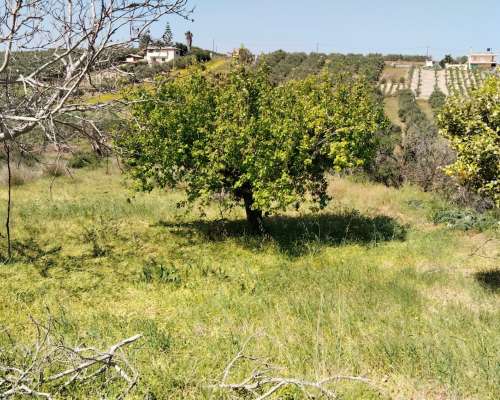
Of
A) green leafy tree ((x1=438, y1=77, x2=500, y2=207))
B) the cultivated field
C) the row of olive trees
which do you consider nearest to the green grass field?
the row of olive trees

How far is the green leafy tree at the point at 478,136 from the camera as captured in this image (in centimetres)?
694

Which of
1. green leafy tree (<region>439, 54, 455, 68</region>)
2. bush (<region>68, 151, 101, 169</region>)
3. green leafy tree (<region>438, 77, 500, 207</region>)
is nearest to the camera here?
green leafy tree (<region>438, 77, 500, 207</region>)

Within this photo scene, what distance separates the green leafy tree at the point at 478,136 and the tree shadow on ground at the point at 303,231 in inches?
137

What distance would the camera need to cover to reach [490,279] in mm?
8477

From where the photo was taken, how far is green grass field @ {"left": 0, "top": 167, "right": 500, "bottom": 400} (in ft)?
16.2

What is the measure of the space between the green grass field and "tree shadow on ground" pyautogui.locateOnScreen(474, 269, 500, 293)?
0.04m

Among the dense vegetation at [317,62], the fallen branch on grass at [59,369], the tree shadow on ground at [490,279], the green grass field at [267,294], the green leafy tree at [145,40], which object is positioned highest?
the dense vegetation at [317,62]

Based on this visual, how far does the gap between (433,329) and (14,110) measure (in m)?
6.98

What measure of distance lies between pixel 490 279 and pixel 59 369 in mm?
7557

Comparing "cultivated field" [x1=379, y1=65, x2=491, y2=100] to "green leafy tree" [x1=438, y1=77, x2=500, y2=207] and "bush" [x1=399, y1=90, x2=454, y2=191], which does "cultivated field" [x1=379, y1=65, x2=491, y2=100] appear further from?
"green leafy tree" [x1=438, y1=77, x2=500, y2=207]

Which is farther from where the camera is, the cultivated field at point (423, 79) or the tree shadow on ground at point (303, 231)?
the cultivated field at point (423, 79)

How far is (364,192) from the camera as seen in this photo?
656 inches

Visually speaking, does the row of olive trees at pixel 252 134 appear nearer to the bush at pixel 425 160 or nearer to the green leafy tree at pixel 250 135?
the green leafy tree at pixel 250 135

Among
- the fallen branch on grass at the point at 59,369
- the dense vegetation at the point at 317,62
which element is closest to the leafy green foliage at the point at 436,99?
the dense vegetation at the point at 317,62
